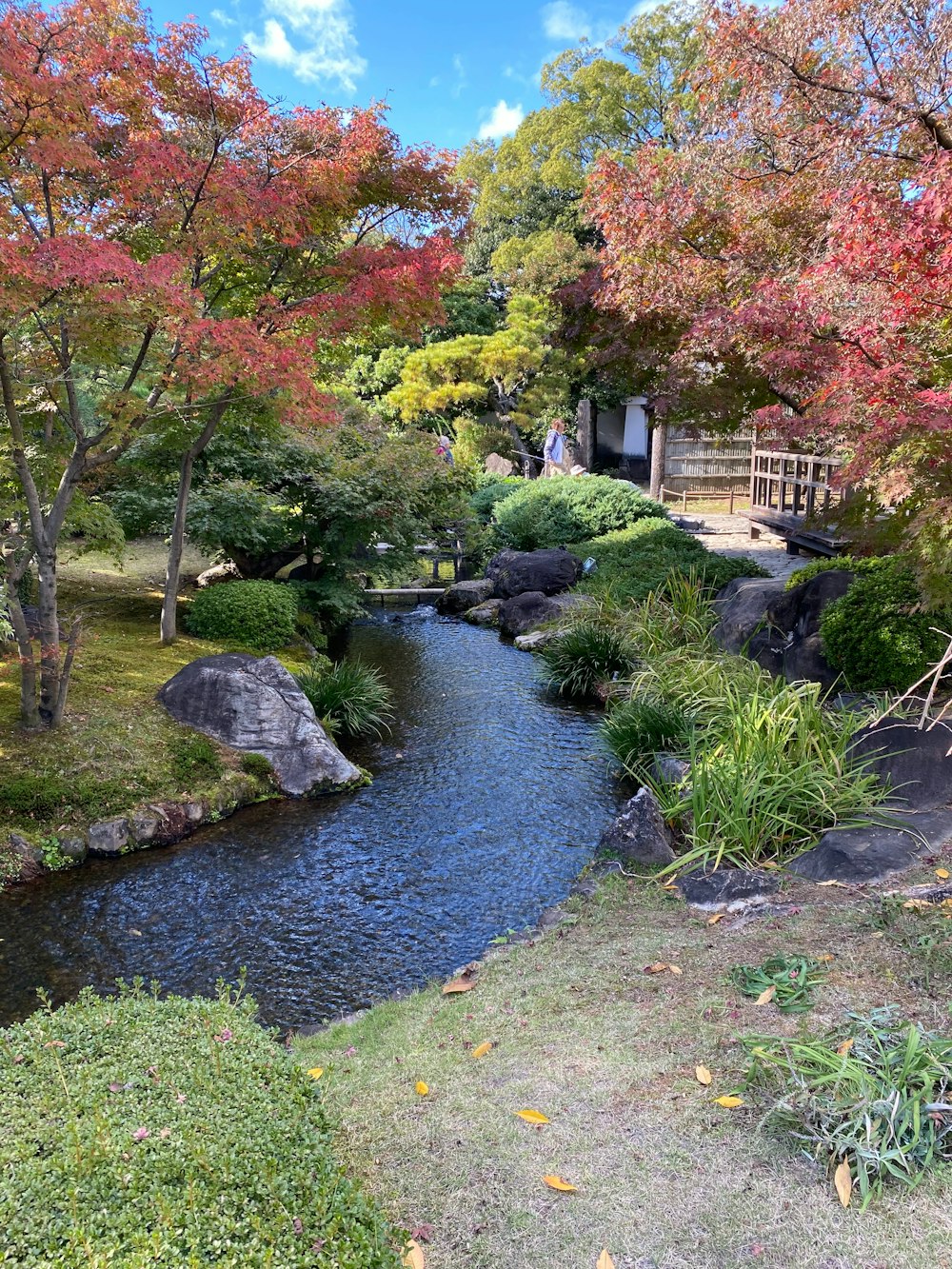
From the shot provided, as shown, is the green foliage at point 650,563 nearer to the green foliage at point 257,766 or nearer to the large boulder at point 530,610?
the large boulder at point 530,610

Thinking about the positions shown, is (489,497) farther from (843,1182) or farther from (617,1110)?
(843,1182)

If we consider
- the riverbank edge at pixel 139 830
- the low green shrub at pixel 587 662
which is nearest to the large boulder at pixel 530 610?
the low green shrub at pixel 587 662

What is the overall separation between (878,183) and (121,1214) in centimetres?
749

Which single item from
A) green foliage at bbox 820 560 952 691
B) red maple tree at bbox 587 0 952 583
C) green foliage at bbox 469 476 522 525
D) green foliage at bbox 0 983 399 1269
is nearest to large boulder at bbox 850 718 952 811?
green foliage at bbox 820 560 952 691

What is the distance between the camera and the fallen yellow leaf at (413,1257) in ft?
7.56

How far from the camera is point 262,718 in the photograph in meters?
7.25

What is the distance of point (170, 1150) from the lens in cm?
223

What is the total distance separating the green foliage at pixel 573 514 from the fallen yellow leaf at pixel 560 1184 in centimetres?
1265

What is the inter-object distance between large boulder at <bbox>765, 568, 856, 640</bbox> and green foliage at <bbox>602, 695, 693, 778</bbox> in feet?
4.65

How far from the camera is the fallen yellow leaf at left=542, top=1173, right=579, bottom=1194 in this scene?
2.56 meters

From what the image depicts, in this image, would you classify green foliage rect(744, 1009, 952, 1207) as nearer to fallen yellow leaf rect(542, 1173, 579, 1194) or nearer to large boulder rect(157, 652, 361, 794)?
fallen yellow leaf rect(542, 1173, 579, 1194)

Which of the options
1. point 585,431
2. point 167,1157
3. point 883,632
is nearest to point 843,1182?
point 167,1157

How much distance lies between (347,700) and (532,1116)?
5.74 metres

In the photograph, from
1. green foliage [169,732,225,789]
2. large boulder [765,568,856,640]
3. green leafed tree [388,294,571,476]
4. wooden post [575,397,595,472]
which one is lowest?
green foliage [169,732,225,789]
